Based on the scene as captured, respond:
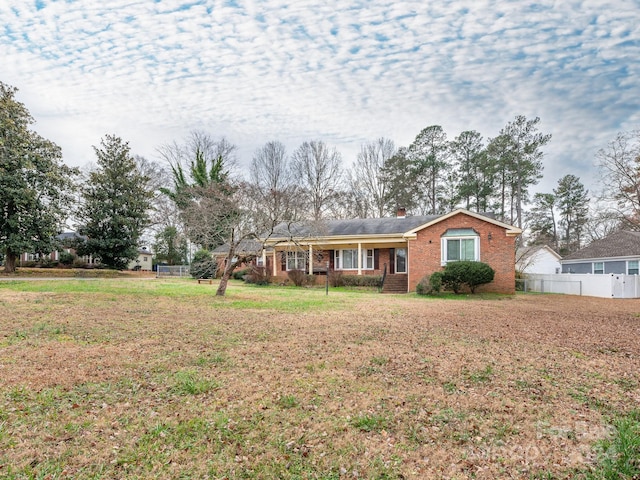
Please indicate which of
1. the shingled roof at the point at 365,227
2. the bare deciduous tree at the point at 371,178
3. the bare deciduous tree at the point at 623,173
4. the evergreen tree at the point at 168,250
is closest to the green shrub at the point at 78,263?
the evergreen tree at the point at 168,250

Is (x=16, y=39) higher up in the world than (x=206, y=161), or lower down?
lower down

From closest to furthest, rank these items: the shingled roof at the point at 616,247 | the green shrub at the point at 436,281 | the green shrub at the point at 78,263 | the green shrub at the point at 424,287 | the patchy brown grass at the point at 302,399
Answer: the patchy brown grass at the point at 302,399 < the green shrub at the point at 436,281 < the green shrub at the point at 424,287 < the shingled roof at the point at 616,247 < the green shrub at the point at 78,263

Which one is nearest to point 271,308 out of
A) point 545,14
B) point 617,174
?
point 545,14

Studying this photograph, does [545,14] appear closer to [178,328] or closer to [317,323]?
[317,323]

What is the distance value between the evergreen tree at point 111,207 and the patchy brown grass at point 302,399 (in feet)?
84.4

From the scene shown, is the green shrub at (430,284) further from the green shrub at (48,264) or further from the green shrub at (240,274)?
the green shrub at (48,264)

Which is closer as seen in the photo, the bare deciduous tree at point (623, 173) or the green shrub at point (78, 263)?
the bare deciduous tree at point (623, 173)

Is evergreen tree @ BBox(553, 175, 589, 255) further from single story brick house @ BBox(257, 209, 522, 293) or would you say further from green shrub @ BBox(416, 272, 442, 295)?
green shrub @ BBox(416, 272, 442, 295)

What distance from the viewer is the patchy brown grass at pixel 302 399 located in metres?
3.44

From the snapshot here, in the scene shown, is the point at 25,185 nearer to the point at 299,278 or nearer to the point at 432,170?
the point at 299,278

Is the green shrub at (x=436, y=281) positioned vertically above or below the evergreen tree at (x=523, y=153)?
below

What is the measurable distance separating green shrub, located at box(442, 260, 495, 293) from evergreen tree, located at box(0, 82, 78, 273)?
1097 inches

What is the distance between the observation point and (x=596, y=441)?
3.78 m

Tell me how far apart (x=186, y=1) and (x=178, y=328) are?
9944 millimetres
